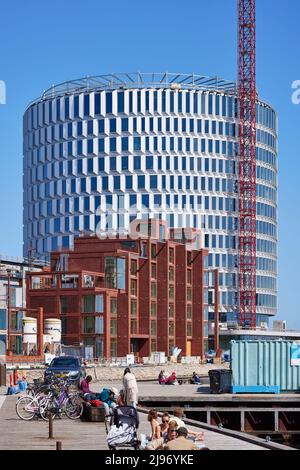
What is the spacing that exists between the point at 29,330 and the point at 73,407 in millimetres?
72041

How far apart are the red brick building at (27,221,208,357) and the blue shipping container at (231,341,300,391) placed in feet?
195

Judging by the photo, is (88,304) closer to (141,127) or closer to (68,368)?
(68,368)

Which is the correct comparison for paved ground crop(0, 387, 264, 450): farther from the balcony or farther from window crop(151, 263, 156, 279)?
window crop(151, 263, 156, 279)

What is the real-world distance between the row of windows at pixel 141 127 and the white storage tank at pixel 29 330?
268 feet

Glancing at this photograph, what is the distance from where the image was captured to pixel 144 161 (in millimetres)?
181875

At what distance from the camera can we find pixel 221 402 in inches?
1891

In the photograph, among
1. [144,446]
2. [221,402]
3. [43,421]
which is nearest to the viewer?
[144,446]

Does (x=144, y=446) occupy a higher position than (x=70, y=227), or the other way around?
(x=70, y=227)

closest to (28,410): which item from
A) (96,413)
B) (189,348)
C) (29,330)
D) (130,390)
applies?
(96,413)

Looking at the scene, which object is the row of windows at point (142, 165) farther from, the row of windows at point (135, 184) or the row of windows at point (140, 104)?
the row of windows at point (140, 104)

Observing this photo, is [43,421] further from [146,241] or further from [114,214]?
[114,214]

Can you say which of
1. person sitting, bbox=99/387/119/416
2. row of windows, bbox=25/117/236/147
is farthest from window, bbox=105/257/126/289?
person sitting, bbox=99/387/119/416
